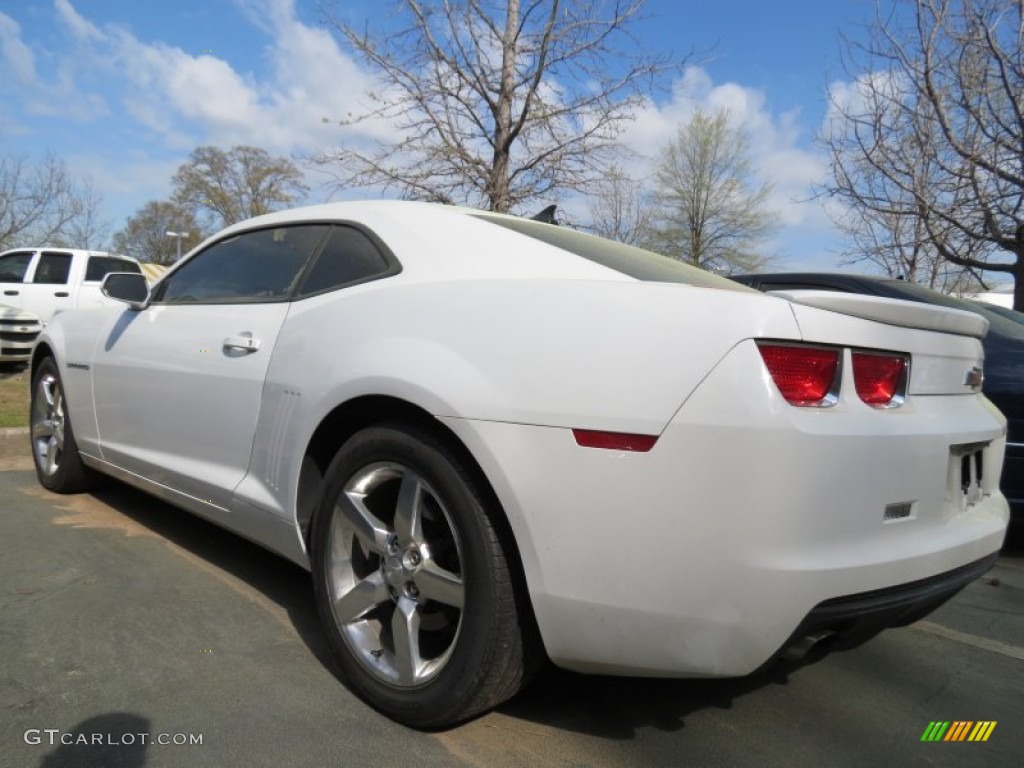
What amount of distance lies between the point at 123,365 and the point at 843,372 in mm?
3186

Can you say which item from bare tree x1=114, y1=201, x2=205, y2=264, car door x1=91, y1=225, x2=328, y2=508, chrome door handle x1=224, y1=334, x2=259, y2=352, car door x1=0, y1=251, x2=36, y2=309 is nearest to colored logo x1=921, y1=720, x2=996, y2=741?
car door x1=91, y1=225, x2=328, y2=508

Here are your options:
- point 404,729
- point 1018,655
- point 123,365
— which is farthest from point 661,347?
point 123,365

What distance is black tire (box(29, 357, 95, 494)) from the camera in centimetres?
433

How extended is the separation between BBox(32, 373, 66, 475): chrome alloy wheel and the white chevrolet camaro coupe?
2.39 m

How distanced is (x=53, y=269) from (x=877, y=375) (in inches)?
538

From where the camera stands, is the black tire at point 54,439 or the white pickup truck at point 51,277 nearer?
the black tire at point 54,439

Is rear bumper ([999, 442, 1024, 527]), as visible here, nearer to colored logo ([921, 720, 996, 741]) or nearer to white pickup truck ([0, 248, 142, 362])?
colored logo ([921, 720, 996, 741])

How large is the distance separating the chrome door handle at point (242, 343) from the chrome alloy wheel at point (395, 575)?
77 centimetres

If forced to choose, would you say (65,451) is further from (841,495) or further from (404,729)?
(841,495)

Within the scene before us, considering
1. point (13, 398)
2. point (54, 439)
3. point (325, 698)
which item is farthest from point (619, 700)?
point (13, 398)

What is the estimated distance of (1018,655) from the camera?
2885 mm

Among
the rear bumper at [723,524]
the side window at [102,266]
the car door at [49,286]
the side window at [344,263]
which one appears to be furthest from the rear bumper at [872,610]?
the side window at [102,266]

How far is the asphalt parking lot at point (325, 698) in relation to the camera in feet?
6.77

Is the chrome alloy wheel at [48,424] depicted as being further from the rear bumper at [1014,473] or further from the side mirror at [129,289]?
the rear bumper at [1014,473]
